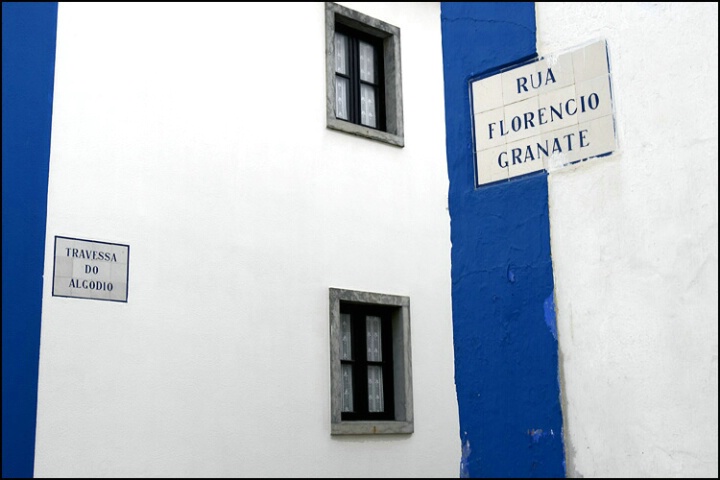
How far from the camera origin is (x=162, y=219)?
27.6 ft

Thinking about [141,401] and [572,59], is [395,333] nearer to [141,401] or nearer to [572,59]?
[141,401]

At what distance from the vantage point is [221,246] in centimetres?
878

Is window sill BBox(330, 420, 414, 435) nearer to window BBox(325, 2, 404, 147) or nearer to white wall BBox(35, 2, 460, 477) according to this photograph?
white wall BBox(35, 2, 460, 477)

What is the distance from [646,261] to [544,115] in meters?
0.89

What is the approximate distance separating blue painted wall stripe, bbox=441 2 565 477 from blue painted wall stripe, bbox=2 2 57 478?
392 centimetres

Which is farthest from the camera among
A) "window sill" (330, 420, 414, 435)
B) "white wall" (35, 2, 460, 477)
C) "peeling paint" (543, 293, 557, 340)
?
"window sill" (330, 420, 414, 435)

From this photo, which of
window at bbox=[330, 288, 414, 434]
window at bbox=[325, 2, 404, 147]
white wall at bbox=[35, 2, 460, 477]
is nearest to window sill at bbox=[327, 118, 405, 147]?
window at bbox=[325, 2, 404, 147]

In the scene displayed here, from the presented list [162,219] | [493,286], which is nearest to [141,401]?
[162,219]

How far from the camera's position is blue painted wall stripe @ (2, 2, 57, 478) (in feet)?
24.0

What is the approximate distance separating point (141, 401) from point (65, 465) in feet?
2.59

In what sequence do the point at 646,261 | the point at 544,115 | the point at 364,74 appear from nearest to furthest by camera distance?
1. the point at 646,261
2. the point at 544,115
3. the point at 364,74

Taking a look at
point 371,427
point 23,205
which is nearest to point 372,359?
point 371,427

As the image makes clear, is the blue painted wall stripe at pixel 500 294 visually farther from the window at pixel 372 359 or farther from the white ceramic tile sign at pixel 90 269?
the window at pixel 372 359

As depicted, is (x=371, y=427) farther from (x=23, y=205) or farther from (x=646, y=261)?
(x=646, y=261)
